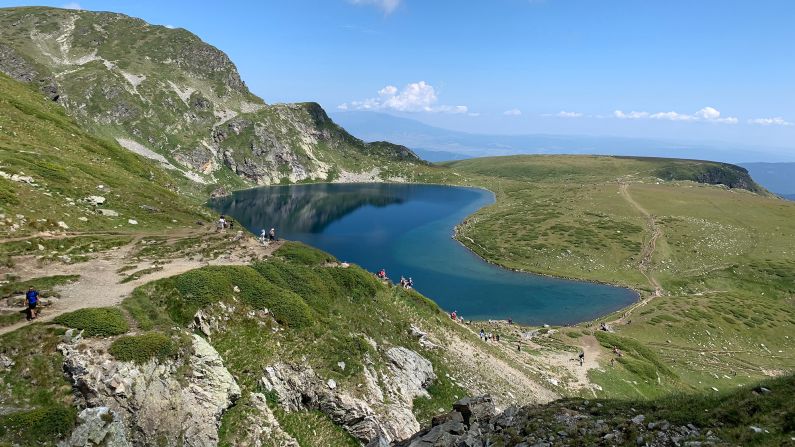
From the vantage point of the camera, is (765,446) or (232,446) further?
(232,446)

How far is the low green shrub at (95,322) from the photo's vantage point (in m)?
21.4

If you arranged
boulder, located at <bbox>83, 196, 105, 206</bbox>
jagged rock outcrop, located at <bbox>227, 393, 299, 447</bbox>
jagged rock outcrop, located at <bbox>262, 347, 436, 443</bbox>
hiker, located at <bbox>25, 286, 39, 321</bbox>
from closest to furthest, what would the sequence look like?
hiker, located at <bbox>25, 286, 39, 321</bbox>, jagged rock outcrop, located at <bbox>227, 393, 299, 447</bbox>, jagged rock outcrop, located at <bbox>262, 347, 436, 443</bbox>, boulder, located at <bbox>83, 196, 105, 206</bbox>

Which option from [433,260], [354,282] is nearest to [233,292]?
[354,282]

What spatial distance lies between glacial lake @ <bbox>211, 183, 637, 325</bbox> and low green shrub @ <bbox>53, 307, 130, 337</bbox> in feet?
224

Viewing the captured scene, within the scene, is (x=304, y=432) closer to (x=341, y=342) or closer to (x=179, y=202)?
(x=341, y=342)

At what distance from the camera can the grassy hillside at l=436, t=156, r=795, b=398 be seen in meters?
62.8

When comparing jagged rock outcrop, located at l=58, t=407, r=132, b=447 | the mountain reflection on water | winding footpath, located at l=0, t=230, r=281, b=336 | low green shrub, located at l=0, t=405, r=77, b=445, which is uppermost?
winding footpath, located at l=0, t=230, r=281, b=336

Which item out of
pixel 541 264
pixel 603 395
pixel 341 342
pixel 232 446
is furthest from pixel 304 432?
pixel 541 264

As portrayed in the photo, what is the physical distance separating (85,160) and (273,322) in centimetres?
5656

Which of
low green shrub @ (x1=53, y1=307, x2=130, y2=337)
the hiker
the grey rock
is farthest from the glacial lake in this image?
the grey rock

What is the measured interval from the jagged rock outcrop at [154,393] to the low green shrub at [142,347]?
294 mm

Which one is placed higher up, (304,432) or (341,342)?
(341,342)

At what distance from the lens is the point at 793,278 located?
107 metres

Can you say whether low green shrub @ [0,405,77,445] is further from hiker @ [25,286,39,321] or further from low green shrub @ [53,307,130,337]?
hiker @ [25,286,39,321]
